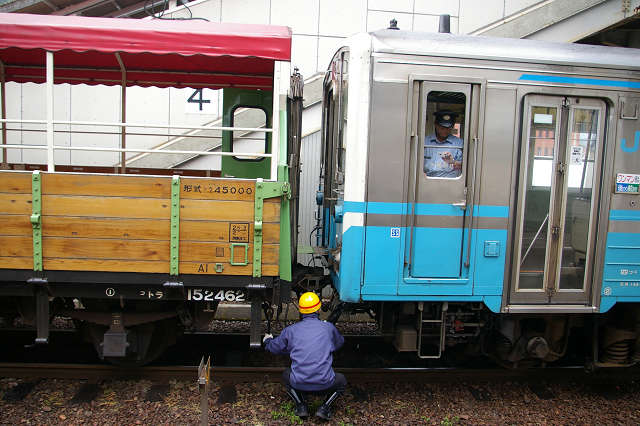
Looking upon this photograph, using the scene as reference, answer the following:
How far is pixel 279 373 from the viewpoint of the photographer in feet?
16.5

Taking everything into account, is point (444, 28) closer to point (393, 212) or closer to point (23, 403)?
point (393, 212)

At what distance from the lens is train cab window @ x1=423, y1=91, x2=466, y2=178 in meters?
4.41

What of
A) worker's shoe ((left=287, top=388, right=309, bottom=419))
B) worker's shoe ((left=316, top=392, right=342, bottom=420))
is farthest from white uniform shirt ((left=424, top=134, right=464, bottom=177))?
worker's shoe ((left=287, top=388, right=309, bottom=419))

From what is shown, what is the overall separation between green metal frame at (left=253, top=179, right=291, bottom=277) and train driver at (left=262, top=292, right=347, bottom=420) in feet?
2.19

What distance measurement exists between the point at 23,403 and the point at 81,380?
571 millimetres

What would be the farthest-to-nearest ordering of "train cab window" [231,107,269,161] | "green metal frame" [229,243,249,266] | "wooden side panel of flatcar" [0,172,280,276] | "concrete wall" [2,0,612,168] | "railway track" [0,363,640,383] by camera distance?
1. "concrete wall" [2,0,612,168]
2. "train cab window" [231,107,269,161]
3. "railway track" [0,363,640,383]
4. "green metal frame" [229,243,249,266]
5. "wooden side panel of flatcar" [0,172,280,276]

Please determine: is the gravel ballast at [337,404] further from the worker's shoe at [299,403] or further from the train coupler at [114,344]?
the train coupler at [114,344]

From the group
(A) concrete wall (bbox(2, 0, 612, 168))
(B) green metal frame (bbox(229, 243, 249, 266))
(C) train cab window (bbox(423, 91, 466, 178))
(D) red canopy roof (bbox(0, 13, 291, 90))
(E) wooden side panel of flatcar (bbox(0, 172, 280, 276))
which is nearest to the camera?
(D) red canopy roof (bbox(0, 13, 291, 90))

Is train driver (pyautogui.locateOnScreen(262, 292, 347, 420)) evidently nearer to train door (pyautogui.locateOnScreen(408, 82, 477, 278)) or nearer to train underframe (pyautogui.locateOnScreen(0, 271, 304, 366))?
train underframe (pyautogui.locateOnScreen(0, 271, 304, 366))

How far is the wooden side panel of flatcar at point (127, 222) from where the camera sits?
4.07m

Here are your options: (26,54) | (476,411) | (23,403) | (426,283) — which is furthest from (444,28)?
(23,403)

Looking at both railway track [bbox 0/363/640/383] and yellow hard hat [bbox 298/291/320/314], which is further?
railway track [bbox 0/363/640/383]

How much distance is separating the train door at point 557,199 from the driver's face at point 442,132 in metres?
0.77

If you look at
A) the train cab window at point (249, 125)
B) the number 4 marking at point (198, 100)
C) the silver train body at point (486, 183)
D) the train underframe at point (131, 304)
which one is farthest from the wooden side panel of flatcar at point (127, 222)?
the number 4 marking at point (198, 100)
